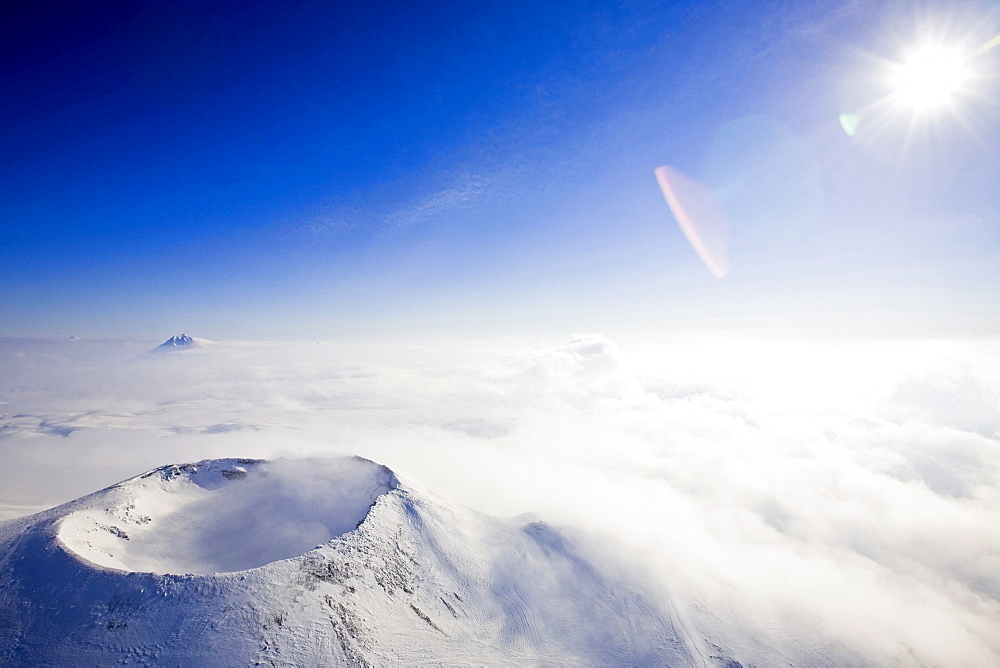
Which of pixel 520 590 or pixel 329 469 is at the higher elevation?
pixel 329 469

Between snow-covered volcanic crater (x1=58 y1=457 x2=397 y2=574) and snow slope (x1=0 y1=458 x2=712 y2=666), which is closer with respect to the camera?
snow slope (x1=0 y1=458 x2=712 y2=666)

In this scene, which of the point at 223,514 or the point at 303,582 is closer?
the point at 303,582

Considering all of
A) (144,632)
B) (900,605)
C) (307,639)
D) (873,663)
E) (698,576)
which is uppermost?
(144,632)

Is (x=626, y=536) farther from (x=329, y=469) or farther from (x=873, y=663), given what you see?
(x=329, y=469)

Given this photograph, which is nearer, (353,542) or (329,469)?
(353,542)

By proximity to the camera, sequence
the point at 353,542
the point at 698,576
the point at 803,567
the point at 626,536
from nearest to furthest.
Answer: the point at 353,542, the point at 698,576, the point at 626,536, the point at 803,567

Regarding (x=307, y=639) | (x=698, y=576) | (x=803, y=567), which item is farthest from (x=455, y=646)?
(x=803, y=567)

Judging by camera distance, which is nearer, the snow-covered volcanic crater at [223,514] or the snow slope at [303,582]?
the snow slope at [303,582]

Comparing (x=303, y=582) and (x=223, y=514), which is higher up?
(x=223, y=514)
